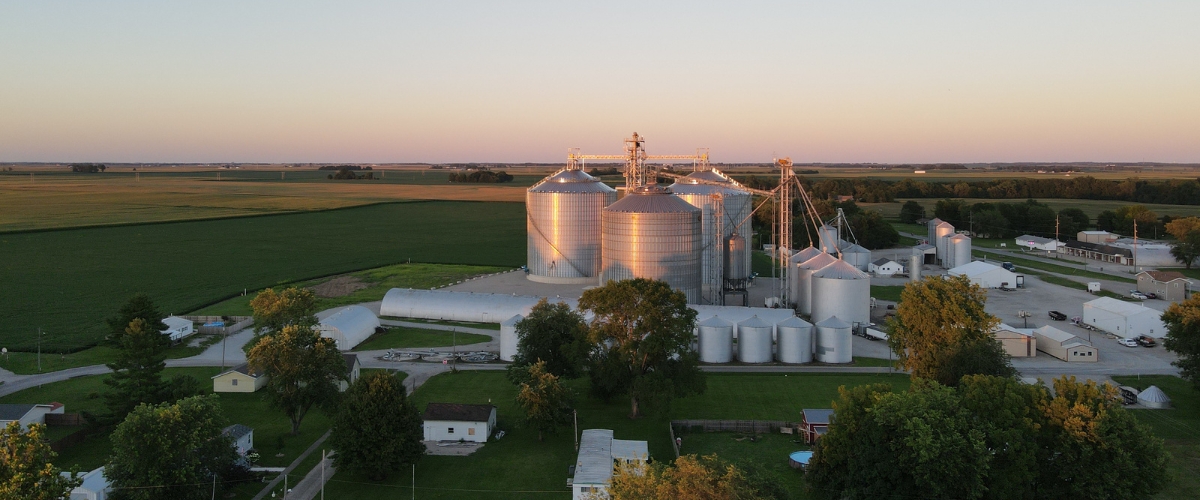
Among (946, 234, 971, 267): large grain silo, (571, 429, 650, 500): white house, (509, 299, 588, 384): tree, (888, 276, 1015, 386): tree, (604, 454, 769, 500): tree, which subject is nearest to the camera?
(604, 454, 769, 500): tree

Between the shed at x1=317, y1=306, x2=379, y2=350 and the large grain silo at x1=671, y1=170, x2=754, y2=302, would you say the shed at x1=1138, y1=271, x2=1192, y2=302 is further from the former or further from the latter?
the shed at x1=317, y1=306, x2=379, y2=350

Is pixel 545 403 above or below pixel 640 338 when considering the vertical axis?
below

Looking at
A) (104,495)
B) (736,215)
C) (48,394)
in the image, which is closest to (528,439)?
(104,495)

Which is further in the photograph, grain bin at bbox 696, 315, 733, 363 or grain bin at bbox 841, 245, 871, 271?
grain bin at bbox 841, 245, 871, 271

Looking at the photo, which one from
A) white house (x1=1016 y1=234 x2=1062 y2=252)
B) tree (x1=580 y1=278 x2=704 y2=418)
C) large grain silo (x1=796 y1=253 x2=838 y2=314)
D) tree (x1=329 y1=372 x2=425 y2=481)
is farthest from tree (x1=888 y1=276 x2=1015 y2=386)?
white house (x1=1016 y1=234 x2=1062 y2=252)

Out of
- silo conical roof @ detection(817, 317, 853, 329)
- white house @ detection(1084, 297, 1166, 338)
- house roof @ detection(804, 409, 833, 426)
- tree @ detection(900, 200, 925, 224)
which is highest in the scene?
A: tree @ detection(900, 200, 925, 224)

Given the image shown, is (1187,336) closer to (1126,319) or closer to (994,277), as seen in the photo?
(1126,319)

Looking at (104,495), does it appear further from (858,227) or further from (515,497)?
(858,227)

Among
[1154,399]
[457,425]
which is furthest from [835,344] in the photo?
[457,425]
